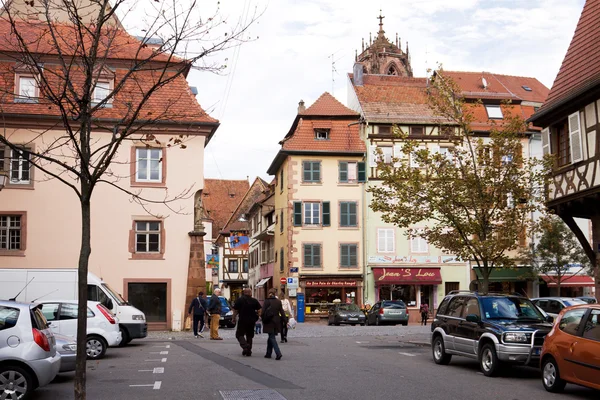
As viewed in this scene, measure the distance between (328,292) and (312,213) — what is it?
5333mm

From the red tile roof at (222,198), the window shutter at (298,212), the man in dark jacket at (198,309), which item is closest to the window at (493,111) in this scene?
the window shutter at (298,212)

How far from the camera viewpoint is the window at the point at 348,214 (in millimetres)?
52344

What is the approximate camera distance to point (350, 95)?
5844 centimetres

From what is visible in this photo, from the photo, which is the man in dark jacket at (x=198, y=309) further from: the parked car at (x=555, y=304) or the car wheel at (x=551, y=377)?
the car wheel at (x=551, y=377)

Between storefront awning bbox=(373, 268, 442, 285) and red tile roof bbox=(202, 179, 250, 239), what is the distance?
126 ft

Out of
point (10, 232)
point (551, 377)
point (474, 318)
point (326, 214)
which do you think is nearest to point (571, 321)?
point (551, 377)

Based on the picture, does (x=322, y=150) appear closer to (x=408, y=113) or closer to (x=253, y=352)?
(x=408, y=113)

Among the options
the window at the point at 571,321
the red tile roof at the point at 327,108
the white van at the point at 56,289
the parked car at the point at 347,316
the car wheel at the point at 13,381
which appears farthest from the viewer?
the red tile roof at the point at 327,108

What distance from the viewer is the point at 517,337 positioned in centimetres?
1559

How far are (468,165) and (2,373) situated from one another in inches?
694

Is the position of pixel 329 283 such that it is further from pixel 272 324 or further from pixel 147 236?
pixel 272 324

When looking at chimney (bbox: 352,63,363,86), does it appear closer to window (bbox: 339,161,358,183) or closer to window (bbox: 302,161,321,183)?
window (bbox: 339,161,358,183)

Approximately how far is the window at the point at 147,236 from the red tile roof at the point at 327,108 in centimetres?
2184

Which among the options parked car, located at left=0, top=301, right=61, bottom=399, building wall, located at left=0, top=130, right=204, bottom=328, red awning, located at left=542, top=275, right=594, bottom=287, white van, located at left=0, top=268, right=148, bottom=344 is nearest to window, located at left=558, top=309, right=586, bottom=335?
parked car, located at left=0, top=301, right=61, bottom=399
